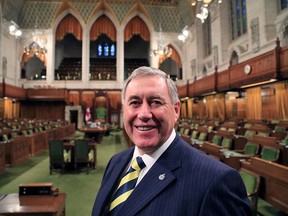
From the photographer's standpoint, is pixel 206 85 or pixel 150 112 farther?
pixel 206 85

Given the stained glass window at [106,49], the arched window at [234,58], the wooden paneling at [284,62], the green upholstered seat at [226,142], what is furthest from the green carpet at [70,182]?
the stained glass window at [106,49]

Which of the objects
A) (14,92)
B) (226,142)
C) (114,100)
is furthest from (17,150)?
(114,100)

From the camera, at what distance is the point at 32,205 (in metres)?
2.32

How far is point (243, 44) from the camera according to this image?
41.9 ft

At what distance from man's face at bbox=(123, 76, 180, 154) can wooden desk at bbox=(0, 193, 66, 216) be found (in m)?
1.71

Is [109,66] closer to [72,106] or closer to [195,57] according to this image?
[72,106]

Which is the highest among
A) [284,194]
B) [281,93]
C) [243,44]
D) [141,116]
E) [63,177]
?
[243,44]

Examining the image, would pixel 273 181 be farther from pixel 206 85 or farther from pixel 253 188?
pixel 206 85

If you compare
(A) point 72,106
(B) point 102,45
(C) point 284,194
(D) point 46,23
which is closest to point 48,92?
(A) point 72,106

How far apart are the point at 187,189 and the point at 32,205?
→ 2115 mm

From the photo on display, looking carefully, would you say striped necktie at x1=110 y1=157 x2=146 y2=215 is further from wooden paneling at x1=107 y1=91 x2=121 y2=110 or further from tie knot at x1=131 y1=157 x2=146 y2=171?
wooden paneling at x1=107 y1=91 x2=121 y2=110

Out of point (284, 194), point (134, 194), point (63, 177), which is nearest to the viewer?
point (134, 194)

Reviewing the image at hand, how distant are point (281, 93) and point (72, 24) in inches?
745

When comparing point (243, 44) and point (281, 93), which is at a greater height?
point (243, 44)
